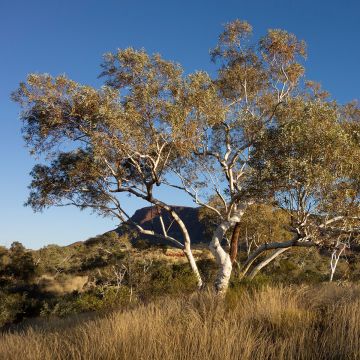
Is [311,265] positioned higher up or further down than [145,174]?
further down

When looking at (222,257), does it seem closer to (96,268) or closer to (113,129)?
(113,129)

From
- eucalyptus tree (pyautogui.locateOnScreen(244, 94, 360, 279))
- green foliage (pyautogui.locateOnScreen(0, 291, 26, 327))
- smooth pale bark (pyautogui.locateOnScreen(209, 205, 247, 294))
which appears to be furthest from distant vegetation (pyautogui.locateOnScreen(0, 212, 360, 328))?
eucalyptus tree (pyautogui.locateOnScreen(244, 94, 360, 279))

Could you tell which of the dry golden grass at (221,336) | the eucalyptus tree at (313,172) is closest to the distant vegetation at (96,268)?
the eucalyptus tree at (313,172)

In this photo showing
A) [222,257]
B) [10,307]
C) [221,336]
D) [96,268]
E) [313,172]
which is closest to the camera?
[221,336]

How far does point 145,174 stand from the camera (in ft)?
64.0

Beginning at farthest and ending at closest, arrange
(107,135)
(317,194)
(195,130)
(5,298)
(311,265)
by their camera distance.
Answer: (311,265), (5,298), (195,130), (107,135), (317,194)

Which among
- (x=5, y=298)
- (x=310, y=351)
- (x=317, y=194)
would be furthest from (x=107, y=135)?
(x=5, y=298)

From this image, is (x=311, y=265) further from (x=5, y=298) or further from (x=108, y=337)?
(x=108, y=337)

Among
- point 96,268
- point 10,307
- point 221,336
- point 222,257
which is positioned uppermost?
point 222,257

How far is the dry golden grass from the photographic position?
602 cm

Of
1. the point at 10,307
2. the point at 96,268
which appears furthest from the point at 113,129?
the point at 96,268

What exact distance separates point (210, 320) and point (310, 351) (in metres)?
1.69

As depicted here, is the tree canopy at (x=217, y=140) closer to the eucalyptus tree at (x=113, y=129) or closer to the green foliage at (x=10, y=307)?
the eucalyptus tree at (x=113, y=129)

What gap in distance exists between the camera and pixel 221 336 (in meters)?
6.34
